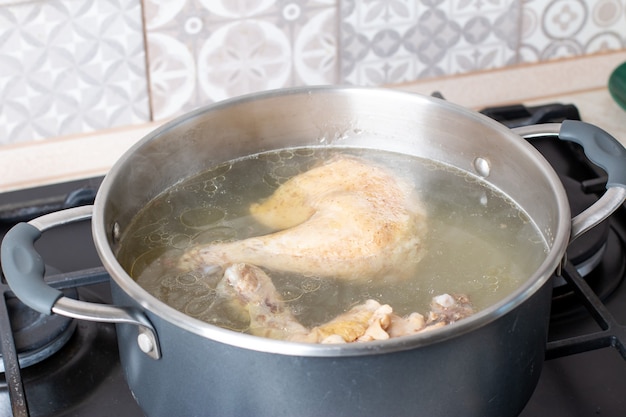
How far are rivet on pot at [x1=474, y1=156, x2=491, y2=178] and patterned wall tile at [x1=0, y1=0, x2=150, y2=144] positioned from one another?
1.64ft

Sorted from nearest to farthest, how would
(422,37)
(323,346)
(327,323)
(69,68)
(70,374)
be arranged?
1. (323,346)
2. (327,323)
3. (70,374)
4. (69,68)
5. (422,37)

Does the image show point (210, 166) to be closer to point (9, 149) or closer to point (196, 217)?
point (196, 217)

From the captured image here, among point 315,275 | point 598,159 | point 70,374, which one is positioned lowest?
point 70,374

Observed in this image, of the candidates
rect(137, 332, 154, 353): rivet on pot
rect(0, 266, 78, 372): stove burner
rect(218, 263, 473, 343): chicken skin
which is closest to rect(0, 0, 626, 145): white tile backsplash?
rect(0, 266, 78, 372): stove burner

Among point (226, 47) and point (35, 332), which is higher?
point (226, 47)

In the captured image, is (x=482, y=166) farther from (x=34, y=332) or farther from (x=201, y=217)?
(x=34, y=332)

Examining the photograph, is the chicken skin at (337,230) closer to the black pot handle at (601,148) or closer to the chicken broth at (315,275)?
the chicken broth at (315,275)

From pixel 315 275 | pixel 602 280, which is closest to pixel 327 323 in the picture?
pixel 315 275

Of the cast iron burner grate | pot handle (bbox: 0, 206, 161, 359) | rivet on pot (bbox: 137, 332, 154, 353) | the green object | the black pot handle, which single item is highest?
the black pot handle

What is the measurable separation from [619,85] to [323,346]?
0.88 m

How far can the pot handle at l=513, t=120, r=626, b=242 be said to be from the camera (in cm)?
80

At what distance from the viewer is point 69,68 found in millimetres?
1211

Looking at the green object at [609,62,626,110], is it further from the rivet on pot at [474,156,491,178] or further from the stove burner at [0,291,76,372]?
the stove burner at [0,291,76,372]

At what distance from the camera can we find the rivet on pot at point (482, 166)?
1009 millimetres
